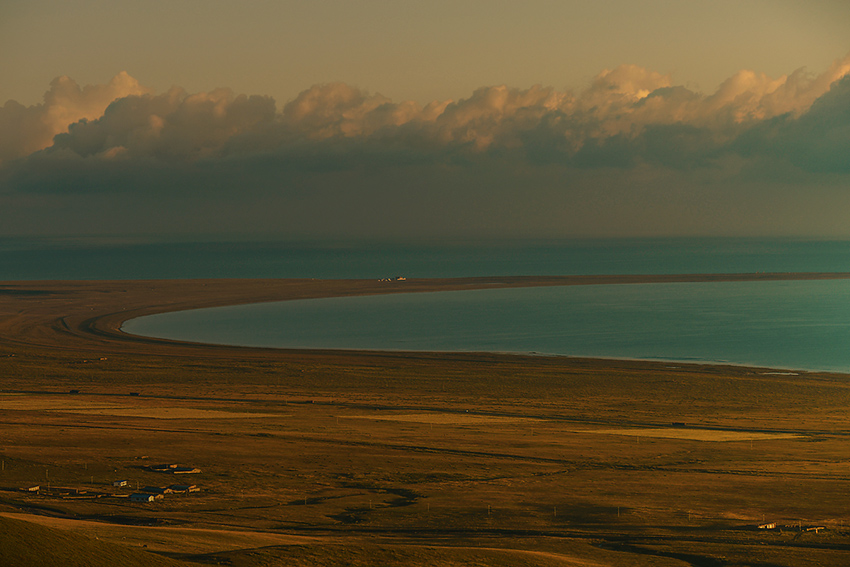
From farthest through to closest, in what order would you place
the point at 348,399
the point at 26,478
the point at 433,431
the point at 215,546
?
the point at 348,399 → the point at 433,431 → the point at 26,478 → the point at 215,546

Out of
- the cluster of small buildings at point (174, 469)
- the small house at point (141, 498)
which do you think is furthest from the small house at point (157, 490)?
the cluster of small buildings at point (174, 469)

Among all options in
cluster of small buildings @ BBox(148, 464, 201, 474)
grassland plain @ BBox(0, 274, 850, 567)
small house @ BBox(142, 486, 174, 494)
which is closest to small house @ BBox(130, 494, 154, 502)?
grassland plain @ BBox(0, 274, 850, 567)

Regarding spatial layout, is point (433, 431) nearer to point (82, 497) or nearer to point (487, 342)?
point (82, 497)

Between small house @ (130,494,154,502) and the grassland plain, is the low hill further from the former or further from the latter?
small house @ (130,494,154,502)

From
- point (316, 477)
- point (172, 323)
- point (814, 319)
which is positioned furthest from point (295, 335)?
point (814, 319)

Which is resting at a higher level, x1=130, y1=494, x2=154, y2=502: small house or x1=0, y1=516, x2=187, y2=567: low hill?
x1=0, y1=516, x2=187, y2=567: low hill

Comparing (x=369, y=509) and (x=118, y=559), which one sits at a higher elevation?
(x=118, y=559)

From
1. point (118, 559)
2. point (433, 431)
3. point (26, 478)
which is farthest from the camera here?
point (433, 431)

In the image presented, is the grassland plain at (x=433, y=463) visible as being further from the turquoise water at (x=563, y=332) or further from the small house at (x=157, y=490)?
the turquoise water at (x=563, y=332)

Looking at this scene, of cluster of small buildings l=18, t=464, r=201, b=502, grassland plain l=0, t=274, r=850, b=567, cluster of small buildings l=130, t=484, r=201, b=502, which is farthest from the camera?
cluster of small buildings l=18, t=464, r=201, b=502
